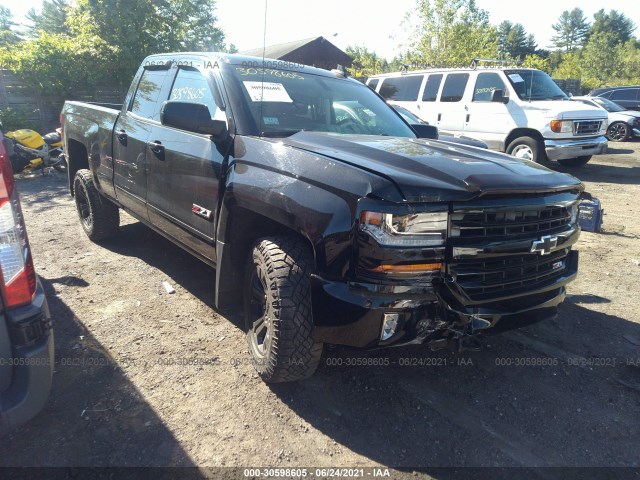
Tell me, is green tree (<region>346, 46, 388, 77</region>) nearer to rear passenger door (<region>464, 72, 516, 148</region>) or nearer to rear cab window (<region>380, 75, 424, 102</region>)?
rear cab window (<region>380, 75, 424, 102</region>)

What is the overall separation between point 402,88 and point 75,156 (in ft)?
27.3

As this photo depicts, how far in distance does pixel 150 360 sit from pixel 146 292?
1152mm

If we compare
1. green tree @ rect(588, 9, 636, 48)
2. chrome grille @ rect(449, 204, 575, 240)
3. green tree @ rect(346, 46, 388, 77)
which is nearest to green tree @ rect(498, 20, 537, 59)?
green tree @ rect(588, 9, 636, 48)

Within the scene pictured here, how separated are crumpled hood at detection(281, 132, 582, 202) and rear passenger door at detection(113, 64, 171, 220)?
1648mm

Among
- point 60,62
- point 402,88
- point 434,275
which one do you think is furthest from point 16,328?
point 60,62

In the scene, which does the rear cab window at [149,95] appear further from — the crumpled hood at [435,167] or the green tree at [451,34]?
the green tree at [451,34]

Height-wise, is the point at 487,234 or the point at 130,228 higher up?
the point at 487,234

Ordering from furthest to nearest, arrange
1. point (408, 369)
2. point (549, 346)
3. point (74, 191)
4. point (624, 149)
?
1. point (624, 149)
2. point (74, 191)
3. point (549, 346)
4. point (408, 369)

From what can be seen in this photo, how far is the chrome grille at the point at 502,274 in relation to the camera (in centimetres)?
229

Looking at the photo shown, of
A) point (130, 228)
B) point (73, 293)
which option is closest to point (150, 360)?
point (73, 293)

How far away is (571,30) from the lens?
86.6 m

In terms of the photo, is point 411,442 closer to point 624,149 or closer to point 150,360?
point 150,360

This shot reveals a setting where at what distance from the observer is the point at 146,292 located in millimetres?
4062

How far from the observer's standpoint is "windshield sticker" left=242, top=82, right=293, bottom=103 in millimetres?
3162
